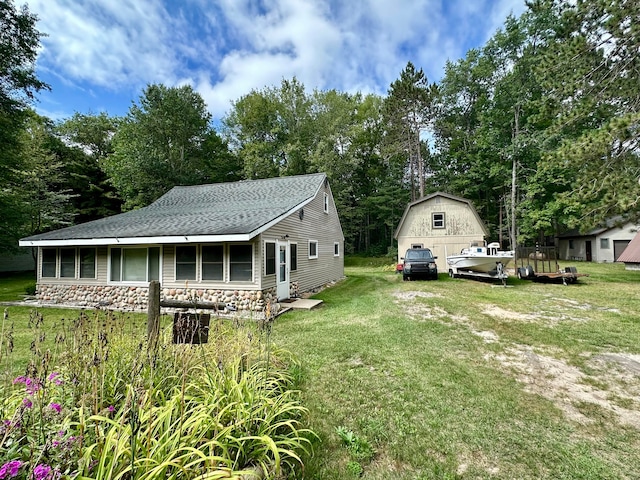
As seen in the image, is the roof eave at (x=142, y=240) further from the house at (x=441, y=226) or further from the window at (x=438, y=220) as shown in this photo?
the window at (x=438, y=220)

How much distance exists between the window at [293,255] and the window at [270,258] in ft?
4.31

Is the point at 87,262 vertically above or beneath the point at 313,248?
beneath

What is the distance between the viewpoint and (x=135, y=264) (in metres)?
9.65

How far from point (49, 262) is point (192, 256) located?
6.00 meters

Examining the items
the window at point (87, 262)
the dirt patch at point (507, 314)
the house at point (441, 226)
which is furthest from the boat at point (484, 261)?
the window at point (87, 262)

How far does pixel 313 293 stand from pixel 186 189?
9422 millimetres

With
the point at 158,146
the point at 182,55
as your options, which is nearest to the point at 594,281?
the point at 182,55

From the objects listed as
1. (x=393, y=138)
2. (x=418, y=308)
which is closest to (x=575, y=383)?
(x=418, y=308)

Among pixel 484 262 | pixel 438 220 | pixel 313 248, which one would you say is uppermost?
pixel 438 220

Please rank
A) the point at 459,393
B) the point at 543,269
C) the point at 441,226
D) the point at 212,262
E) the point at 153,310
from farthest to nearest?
the point at 441,226
the point at 543,269
the point at 212,262
the point at 153,310
the point at 459,393

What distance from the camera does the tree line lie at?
28.2 feet

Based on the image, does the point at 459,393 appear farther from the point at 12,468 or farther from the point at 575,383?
the point at 12,468

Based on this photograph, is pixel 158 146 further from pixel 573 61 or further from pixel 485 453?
pixel 485 453

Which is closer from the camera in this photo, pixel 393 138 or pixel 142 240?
pixel 142 240
